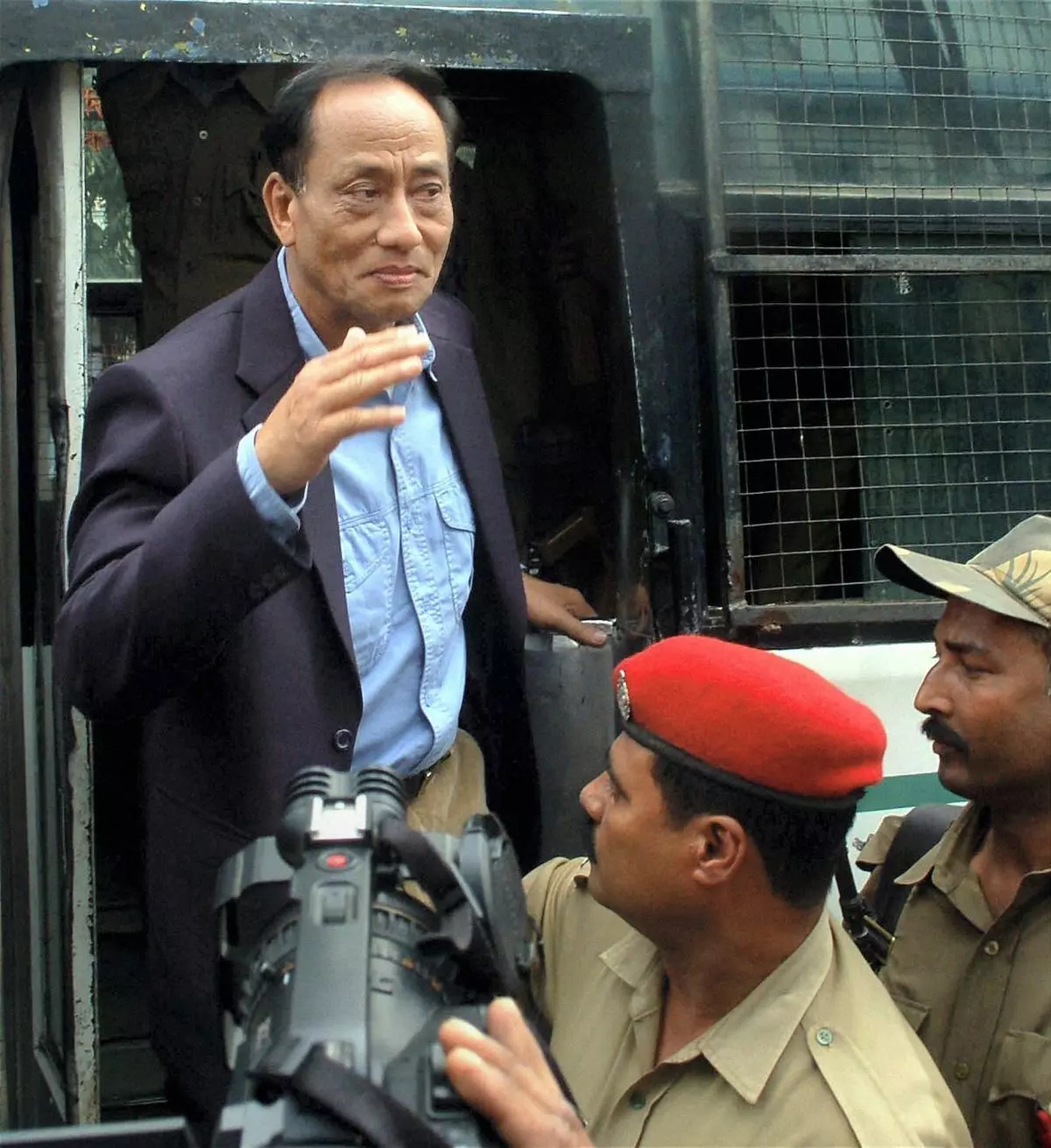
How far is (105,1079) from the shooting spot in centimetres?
301

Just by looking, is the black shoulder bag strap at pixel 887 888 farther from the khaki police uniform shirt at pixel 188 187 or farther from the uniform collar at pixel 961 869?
the khaki police uniform shirt at pixel 188 187

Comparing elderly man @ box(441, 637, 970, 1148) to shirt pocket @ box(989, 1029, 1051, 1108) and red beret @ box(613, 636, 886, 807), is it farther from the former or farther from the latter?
shirt pocket @ box(989, 1029, 1051, 1108)

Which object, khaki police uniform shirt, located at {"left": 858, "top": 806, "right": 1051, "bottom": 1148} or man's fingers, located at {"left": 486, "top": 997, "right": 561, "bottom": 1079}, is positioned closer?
man's fingers, located at {"left": 486, "top": 997, "right": 561, "bottom": 1079}

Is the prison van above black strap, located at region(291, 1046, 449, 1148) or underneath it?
above

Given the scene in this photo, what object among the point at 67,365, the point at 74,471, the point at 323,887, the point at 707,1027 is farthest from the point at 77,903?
the point at 323,887

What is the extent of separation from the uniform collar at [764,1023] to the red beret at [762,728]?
192 mm

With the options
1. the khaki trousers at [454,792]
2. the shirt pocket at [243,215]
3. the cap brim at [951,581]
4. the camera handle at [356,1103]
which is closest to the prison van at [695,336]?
the shirt pocket at [243,215]

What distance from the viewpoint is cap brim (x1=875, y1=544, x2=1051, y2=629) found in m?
1.90

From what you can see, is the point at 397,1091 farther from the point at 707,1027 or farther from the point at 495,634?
the point at 495,634

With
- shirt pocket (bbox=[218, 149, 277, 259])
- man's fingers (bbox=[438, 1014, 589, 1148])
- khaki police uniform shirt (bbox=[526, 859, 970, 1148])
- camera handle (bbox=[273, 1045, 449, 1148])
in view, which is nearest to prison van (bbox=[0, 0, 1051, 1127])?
shirt pocket (bbox=[218, 149, 277, 259])

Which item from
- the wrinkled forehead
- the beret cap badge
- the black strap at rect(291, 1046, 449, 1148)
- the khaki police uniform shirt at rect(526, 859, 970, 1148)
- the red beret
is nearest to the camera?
the black strap at rect(291, 1046, 449, 1148)

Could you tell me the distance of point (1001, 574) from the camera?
6.49 ft

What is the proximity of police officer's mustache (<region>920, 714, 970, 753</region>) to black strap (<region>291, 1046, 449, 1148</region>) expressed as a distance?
1.08 m

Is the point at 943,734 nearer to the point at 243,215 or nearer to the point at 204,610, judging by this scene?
the point at 204,610
